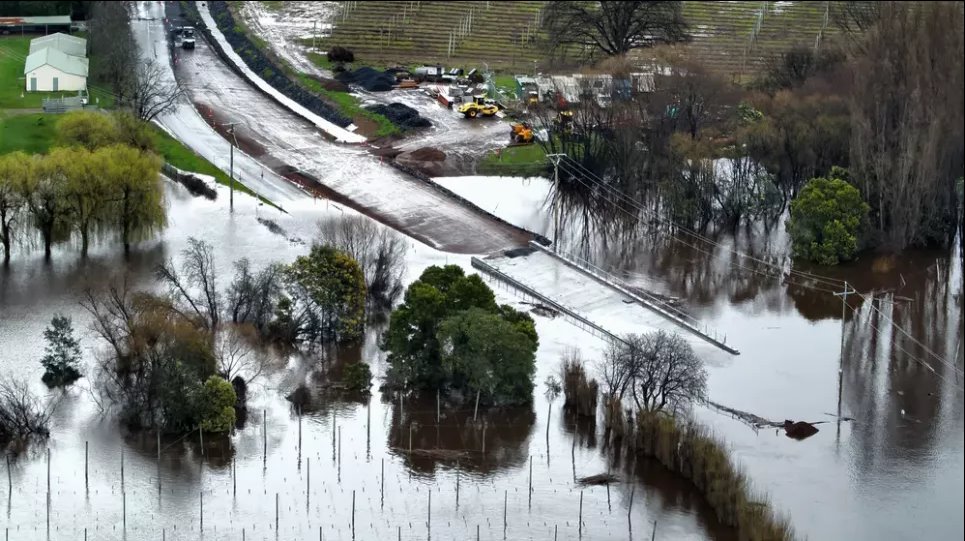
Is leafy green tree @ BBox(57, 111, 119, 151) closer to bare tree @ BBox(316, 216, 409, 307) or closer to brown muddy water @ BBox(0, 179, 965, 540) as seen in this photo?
brown muddy water @ BBox(0, 179, 965, 540)

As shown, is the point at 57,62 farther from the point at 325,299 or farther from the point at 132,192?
the point at 325,299

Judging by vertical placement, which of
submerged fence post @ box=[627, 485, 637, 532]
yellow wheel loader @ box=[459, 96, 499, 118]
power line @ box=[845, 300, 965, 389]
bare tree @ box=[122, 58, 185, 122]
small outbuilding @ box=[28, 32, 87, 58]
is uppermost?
small outbuilding @ box=[28, 32, 87, 58]

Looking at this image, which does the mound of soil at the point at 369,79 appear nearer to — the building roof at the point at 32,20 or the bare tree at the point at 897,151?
the building roof at the point at 32,20

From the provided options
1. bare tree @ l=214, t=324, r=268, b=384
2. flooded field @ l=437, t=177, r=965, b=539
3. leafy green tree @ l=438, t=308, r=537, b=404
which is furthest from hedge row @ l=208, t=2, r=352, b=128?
leafy green tree @ l=438, t=308, r=537, b=404

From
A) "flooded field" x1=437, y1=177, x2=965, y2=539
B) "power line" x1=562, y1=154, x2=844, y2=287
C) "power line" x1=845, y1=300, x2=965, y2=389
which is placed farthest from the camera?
"power line" x1=562, y1=154, x2=844, y2=287

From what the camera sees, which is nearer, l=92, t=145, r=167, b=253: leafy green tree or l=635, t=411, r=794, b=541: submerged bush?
l=635, t=411, r=794, b=541: submerged bush

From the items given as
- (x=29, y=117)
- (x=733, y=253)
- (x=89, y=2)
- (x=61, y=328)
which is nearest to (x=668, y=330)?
(x=733, y=253)

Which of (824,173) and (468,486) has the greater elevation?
(824,173)

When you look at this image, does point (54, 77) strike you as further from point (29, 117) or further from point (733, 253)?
point (733, 253)
